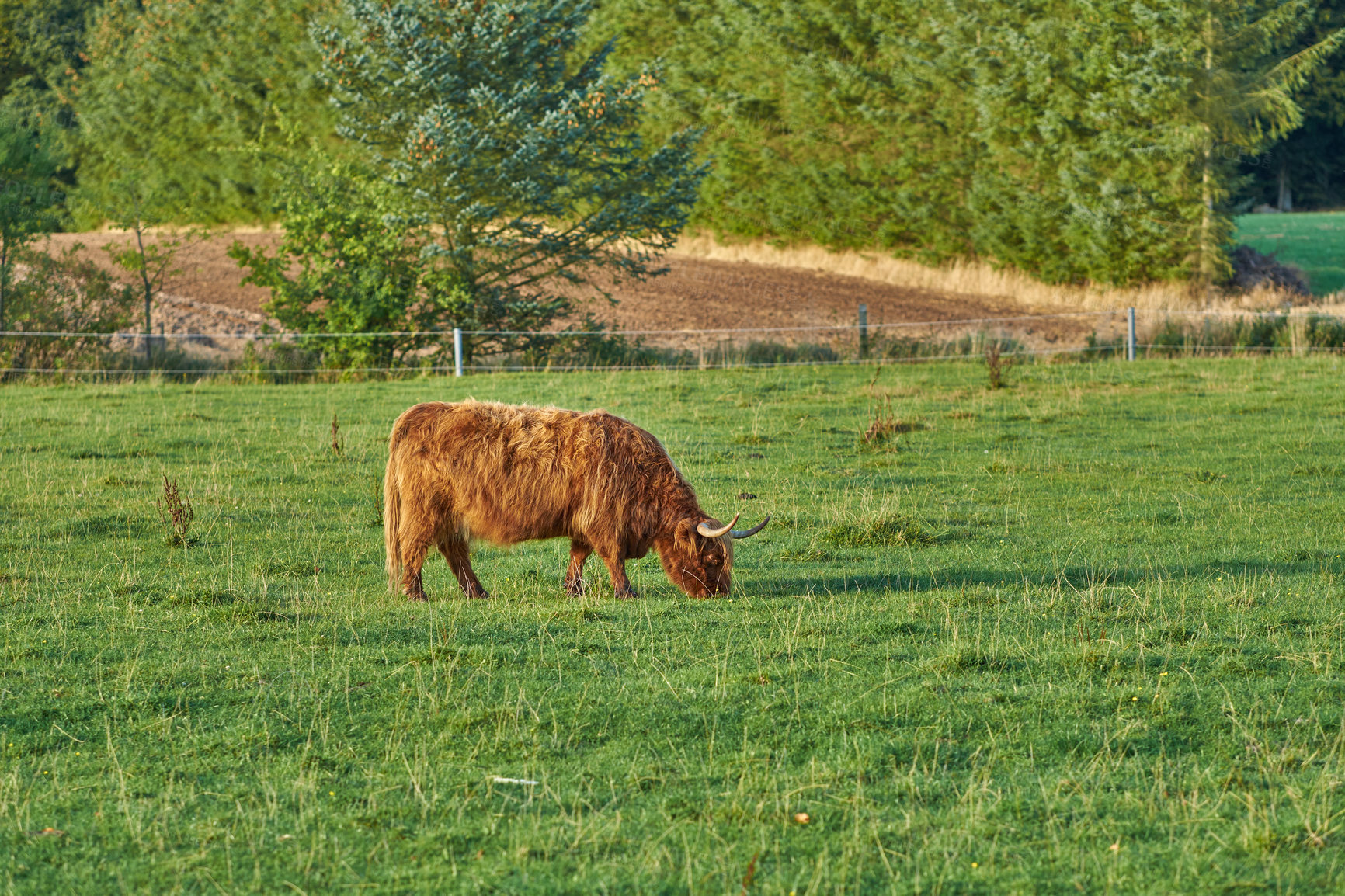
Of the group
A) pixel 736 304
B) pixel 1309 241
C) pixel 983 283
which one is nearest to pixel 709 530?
pixel 736 304

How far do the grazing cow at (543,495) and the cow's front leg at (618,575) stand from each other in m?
0.01

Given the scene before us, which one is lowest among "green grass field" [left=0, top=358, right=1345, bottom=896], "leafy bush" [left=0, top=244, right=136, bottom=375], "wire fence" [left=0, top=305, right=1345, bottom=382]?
"green grass field" [left=0, top=358, right=1345, bottom=896]

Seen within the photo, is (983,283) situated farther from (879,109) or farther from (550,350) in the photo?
(550,350)

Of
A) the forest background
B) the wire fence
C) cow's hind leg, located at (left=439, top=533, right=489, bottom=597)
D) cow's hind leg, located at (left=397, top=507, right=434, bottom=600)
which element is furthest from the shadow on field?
the forest background

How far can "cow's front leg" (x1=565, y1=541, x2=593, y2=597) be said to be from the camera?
416 inches

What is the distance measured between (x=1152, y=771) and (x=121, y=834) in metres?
4.61

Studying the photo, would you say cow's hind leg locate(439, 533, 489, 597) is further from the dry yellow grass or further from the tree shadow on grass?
the dry yellow grass

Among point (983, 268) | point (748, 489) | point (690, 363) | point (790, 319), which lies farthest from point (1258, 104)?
point (748, 489)

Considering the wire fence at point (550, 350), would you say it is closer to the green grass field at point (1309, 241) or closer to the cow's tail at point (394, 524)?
the cow's tail at point (394, 524)

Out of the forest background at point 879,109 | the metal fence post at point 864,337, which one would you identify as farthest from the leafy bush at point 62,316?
the metal fence post at point 864,337

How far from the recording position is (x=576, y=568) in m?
10.7

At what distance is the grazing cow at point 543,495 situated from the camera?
1019cm

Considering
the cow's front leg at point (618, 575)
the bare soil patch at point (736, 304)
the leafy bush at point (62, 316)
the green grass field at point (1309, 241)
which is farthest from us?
the green grass field at point (1309, 241)

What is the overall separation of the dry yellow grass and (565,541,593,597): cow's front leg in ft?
76.9
